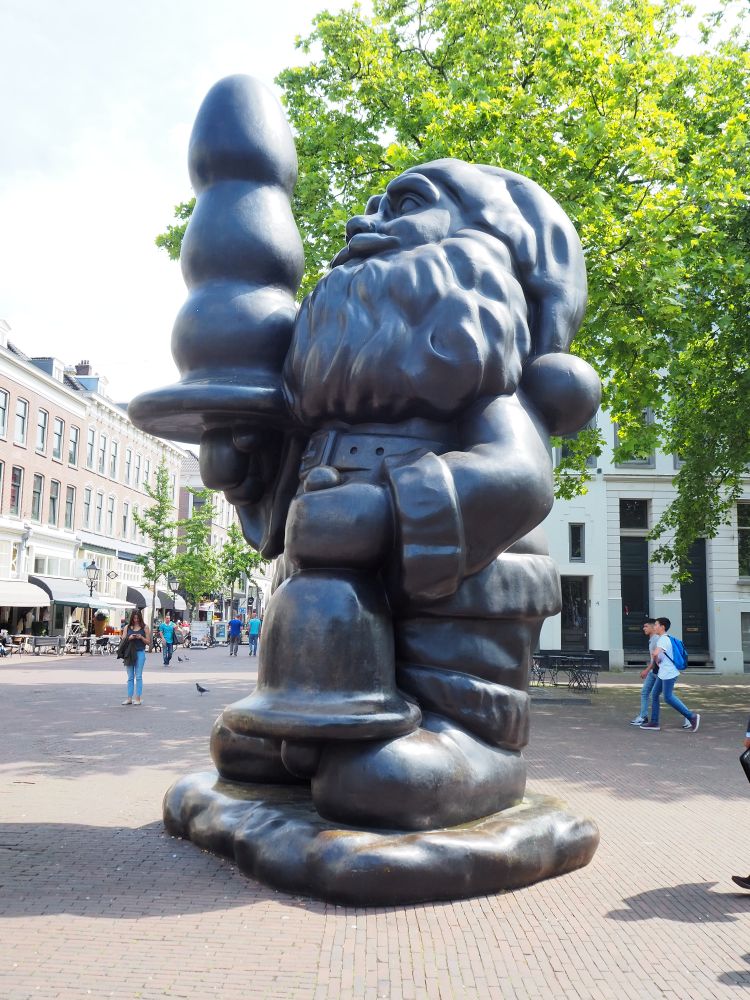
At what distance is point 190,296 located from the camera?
444 centimetres

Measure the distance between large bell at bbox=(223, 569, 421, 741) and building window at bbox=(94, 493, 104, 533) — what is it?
3891cm

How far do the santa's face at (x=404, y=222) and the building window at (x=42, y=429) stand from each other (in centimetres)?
3228

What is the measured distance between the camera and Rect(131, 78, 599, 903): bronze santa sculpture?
141 inches

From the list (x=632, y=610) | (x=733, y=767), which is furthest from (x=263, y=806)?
(x=632, y=610)

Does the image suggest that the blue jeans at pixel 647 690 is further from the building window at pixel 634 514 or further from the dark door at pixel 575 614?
the building window at pixel 634 514

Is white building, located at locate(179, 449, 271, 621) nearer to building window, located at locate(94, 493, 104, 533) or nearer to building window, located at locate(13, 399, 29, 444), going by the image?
building window, located at locate(94, 493, 104, 533)

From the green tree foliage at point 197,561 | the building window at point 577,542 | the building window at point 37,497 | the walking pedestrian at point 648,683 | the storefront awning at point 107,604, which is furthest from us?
the green tree foliage at point 197,561

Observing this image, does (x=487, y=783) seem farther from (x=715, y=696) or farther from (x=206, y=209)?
(x=715, y=696)

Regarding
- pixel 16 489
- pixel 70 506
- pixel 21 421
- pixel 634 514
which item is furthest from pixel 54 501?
pixel 634 514

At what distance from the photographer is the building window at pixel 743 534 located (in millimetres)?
25234

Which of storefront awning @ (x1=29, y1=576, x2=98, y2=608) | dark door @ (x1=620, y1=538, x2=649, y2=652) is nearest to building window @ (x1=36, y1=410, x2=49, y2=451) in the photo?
storefront awning @ (x1=29, y1=576, x2=98, y2=608)

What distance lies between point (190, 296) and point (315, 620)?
184 cm

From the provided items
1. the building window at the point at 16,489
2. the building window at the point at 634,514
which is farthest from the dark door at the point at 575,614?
the building window at the point at 16,489

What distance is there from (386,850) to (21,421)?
107 ft
